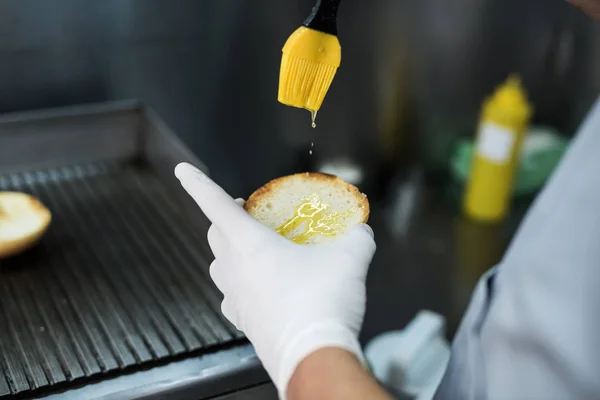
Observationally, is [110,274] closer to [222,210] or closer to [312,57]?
[222,210]

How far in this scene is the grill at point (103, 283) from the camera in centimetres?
93

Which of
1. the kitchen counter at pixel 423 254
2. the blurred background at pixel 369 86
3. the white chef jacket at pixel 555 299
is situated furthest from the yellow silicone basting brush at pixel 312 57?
the kitchen counter at pixel 423 254

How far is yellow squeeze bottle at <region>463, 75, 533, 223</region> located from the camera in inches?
66.3

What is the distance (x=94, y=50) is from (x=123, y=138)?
21cm

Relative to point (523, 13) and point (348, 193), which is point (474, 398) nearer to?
point (348, 193)

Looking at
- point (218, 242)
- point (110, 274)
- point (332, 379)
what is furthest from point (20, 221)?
point (332, 379)

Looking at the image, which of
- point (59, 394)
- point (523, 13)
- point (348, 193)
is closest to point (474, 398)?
point (348, 193)

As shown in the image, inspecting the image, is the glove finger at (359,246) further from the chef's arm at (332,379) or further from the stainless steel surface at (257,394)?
the stainless steel surface at (257,394)

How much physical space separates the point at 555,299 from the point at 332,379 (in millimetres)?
233

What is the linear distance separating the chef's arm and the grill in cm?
35

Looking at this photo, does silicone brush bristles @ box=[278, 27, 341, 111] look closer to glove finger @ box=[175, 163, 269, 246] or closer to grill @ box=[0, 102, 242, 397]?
glove finger @ box=[175, 163, 269, 246]

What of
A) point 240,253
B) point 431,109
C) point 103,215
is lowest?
point 103,215

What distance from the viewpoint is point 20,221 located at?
116cm

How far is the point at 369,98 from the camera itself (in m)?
1.79
